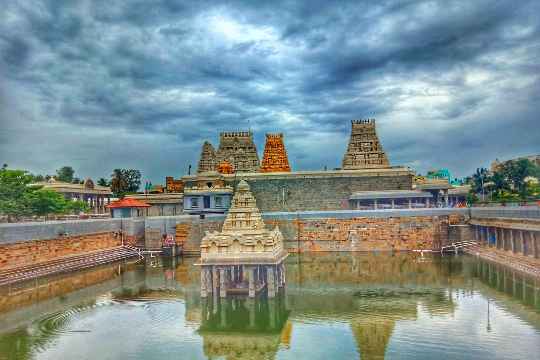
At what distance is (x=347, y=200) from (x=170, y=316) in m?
29.0

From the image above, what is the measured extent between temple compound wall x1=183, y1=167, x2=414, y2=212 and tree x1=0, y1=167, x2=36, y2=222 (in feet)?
44.0

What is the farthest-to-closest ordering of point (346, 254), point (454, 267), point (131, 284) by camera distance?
point (346, 254) → point (454, 267) → point (131, 284)

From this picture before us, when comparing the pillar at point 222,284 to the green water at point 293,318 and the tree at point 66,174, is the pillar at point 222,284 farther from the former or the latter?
the tree at point 66,174

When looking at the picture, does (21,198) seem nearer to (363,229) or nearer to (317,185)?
(317,185)

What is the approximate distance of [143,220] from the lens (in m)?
42.4

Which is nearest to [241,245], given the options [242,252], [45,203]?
[242,252]

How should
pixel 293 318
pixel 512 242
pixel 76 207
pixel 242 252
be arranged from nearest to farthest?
pixel 293 318 < pixel 242 252 < pixel 512 242 < pixel 76 207

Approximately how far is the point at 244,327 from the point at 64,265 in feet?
53.3

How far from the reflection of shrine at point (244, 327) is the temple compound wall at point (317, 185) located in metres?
25.2

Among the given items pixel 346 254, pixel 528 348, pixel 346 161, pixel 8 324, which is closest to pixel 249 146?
pixel 346 161

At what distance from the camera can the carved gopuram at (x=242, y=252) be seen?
20078mm

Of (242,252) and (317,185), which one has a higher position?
(317,185)

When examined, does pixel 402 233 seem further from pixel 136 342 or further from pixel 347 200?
pixel 136 342

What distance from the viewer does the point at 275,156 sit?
176 ft
